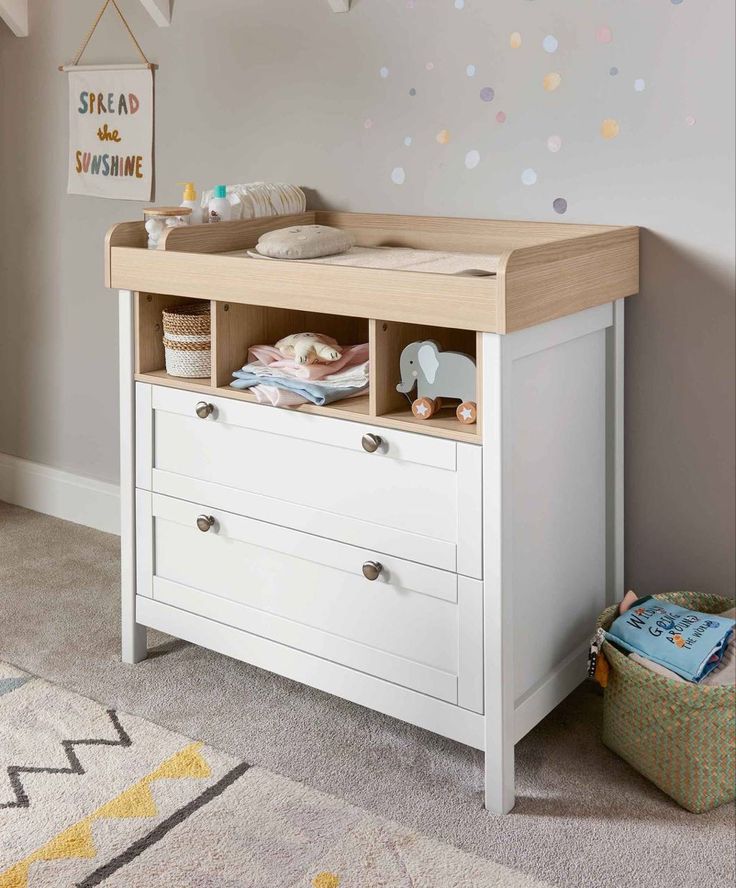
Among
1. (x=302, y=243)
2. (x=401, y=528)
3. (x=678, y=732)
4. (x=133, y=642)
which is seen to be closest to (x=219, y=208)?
(x=302, y=243)

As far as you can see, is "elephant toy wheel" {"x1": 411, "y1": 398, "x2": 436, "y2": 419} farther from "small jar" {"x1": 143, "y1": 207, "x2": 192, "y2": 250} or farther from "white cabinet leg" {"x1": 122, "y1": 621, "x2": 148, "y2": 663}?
"white cabinet leg" {"x1": 122, "y1": 621, "x2": 148, "y2": 663}

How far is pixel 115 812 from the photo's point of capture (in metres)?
1.71

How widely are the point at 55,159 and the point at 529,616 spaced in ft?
6.67

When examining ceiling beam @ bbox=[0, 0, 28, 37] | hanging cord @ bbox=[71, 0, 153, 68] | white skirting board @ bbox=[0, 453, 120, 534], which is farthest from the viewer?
white skirting board @ bbox=[0, 453, 120, 534]

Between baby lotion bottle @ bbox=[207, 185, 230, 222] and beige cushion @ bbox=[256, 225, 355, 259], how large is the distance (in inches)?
9.0

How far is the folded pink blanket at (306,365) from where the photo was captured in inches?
74.7

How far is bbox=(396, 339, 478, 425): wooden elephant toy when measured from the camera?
1.71 m

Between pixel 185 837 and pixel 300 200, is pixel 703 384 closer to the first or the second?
pixel 300 200

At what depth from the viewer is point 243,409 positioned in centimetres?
197

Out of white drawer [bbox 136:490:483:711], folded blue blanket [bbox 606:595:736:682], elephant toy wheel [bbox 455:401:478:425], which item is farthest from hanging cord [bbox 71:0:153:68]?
folded blue blanket [bbox 606:595:736:682]

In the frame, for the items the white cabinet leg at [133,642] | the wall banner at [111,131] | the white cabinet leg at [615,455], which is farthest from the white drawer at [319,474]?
the wall banner at [111,131]

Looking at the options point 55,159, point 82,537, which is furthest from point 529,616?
point 55,159

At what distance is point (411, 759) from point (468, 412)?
67 centimetres

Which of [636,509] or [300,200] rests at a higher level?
[300,200]
